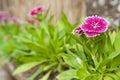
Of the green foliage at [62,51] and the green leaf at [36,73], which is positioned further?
the green leaf at [36,73]

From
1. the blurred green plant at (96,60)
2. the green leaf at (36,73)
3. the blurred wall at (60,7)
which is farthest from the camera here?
the blurred wall at (60,7)

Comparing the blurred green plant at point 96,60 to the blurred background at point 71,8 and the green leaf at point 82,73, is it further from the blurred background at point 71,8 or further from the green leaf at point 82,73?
the blurred background at point 71,8

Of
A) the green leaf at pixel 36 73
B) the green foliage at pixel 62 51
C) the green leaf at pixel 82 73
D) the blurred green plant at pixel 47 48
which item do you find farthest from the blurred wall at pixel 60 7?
the green leaf at pixel 82 73

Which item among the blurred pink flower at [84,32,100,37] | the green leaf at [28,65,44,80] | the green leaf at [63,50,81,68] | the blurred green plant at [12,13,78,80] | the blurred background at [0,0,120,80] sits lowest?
the blurred pink flower at [84,32,100,37]

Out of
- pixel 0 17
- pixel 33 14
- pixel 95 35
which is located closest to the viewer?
pixel 95 35

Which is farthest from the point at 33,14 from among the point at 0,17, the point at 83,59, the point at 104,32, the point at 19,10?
the point at 19,10

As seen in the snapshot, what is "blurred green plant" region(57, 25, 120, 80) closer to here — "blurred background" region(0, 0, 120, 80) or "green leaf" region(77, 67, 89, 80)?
"green leaf" region(77, 67, 89, 80)

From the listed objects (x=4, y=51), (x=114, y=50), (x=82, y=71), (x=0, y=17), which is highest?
(x=0, y=17)

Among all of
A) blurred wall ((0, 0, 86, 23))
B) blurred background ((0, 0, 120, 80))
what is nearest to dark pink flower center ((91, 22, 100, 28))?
blurred background ((0, 0, 120, 80))

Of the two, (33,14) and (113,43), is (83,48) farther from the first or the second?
(33,14)
